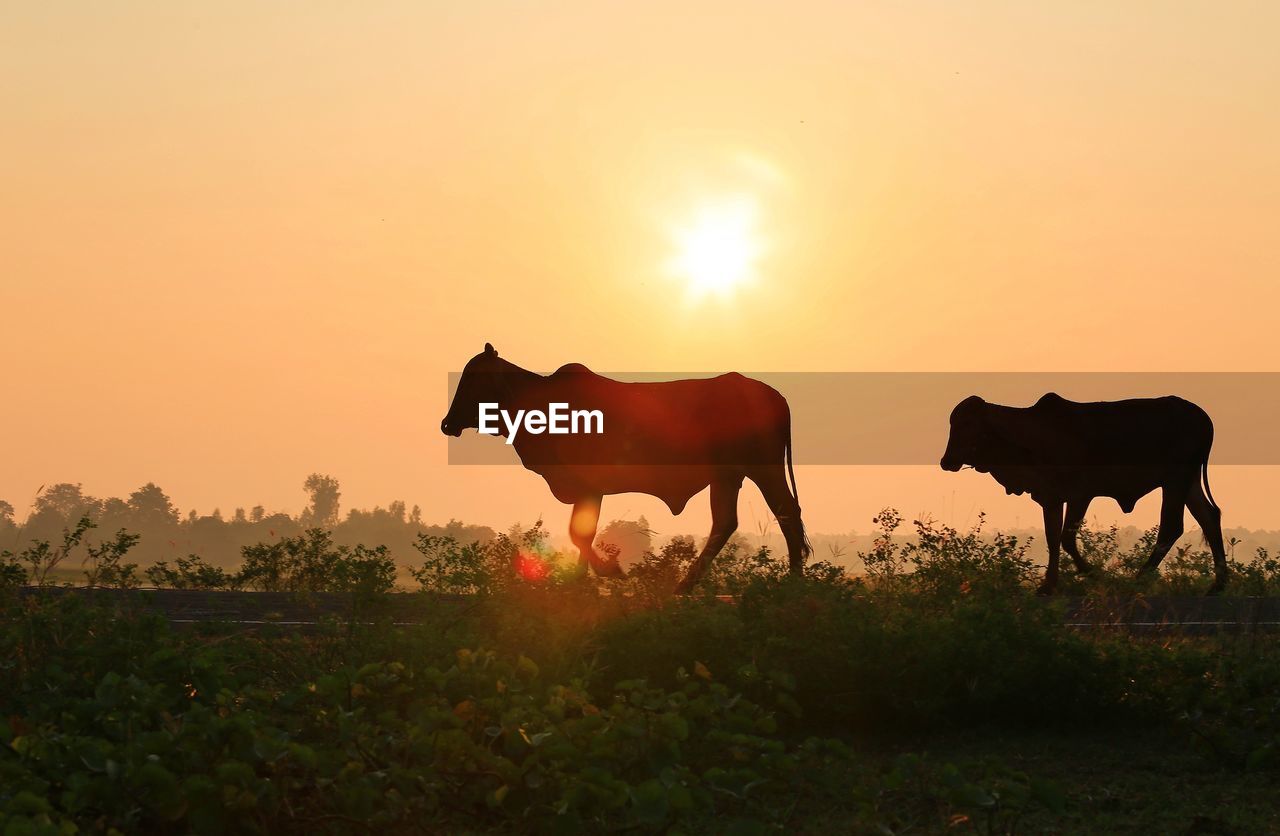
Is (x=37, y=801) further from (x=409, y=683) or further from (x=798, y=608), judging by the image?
(x=798, y=608)

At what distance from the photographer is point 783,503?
1636 centimetres

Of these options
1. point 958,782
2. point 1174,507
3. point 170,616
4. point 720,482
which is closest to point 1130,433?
point 1174,507

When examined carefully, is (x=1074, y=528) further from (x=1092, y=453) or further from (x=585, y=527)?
(x=585, y=527)

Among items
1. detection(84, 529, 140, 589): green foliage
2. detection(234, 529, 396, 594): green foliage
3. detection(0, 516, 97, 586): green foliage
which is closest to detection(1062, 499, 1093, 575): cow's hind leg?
detection(234, 529, 396, 594): green foliage

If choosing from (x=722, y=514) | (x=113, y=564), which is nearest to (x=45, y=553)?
(x=113, y=564)

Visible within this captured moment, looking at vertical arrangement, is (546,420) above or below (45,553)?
above

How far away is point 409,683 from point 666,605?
6.65 ft

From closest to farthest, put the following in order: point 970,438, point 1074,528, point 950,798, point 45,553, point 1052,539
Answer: point 950,798, point 45,553, point 1052,539, point 1074,528, point 970,438

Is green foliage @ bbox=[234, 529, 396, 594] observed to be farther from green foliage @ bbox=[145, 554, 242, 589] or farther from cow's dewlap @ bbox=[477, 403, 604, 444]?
cow's dewlap @ bbox=[477, 403, 604, 444]

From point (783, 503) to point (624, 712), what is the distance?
9.72 meters

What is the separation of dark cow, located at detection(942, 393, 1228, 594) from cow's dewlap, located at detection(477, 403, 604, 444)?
15.3ft

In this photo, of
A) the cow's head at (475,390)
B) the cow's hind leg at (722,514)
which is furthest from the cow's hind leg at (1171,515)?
the cow's head at (475,390)

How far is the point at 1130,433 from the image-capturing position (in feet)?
59.8

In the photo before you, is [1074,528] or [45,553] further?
[1074,528]
